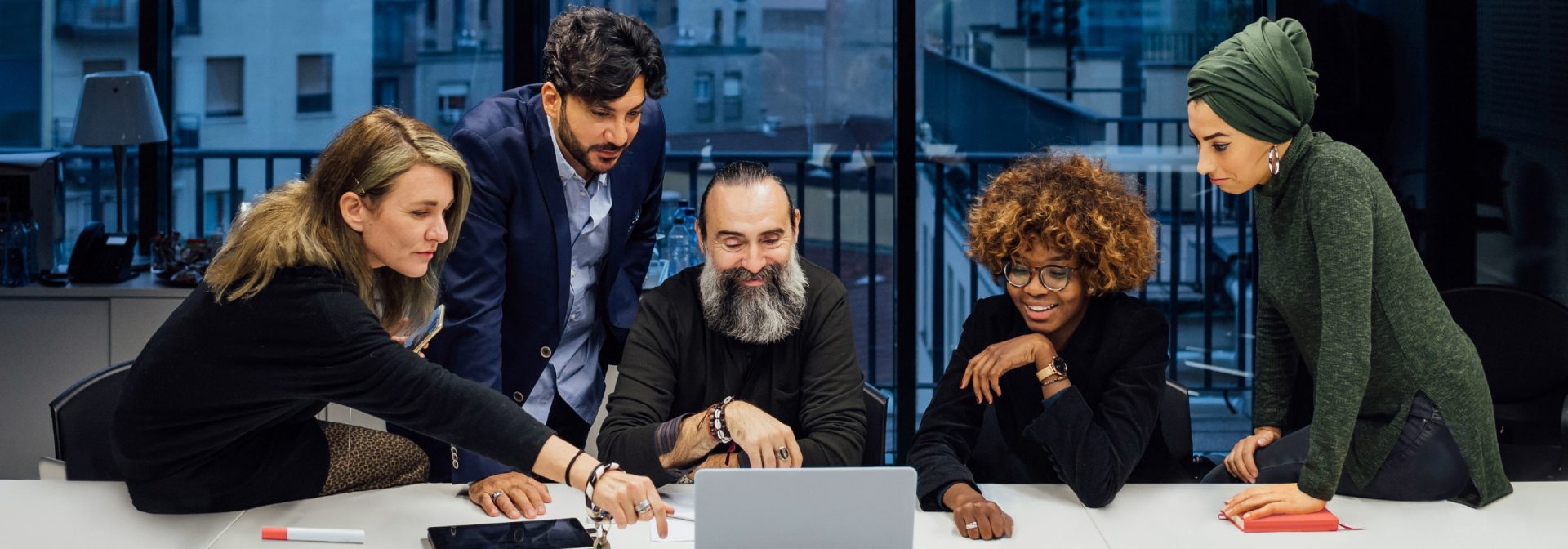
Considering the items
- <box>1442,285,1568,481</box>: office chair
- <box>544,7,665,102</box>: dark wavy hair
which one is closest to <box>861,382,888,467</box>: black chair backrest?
<box>544,7,665,102</box>: dark wavy hair

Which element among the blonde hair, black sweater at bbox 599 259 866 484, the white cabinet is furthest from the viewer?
the white cabinet

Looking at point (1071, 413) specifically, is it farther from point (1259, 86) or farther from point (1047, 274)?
point (1259, 86)

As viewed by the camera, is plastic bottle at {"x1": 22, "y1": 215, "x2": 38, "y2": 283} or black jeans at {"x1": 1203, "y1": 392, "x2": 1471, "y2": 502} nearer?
black jeans at {"x1": 1203, "y1": 392, "x2": 1471, "y2": 502}

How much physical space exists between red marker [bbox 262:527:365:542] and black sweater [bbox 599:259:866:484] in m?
0.55

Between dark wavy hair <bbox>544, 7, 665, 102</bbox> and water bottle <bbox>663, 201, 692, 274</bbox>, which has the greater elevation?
A: dark wavy hair <bbox>544, 7, 665, 102</bbox>

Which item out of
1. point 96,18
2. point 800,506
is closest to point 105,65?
point 96,18

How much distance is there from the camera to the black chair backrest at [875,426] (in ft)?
8.75

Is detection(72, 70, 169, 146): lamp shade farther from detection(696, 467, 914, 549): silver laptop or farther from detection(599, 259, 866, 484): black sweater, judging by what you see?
detection(696, 467, 914, 549): silver laptop

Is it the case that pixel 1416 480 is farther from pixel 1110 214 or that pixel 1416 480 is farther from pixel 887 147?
pixel 887 147

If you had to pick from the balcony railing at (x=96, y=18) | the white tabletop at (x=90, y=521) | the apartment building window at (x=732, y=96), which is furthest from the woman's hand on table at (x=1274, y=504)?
the balcony railing at (x=96, y=18)

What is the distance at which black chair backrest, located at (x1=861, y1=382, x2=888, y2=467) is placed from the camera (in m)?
2.67

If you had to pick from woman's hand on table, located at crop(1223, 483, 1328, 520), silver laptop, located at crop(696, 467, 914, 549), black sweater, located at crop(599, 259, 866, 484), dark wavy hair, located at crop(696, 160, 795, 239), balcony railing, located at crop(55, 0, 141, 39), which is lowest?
woman's hand on table, located at crop(1223, 483, 1328, 520)

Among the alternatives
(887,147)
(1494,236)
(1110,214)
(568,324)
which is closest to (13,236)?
(568,324)

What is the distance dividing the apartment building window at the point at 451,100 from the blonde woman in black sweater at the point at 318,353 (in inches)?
87.7
